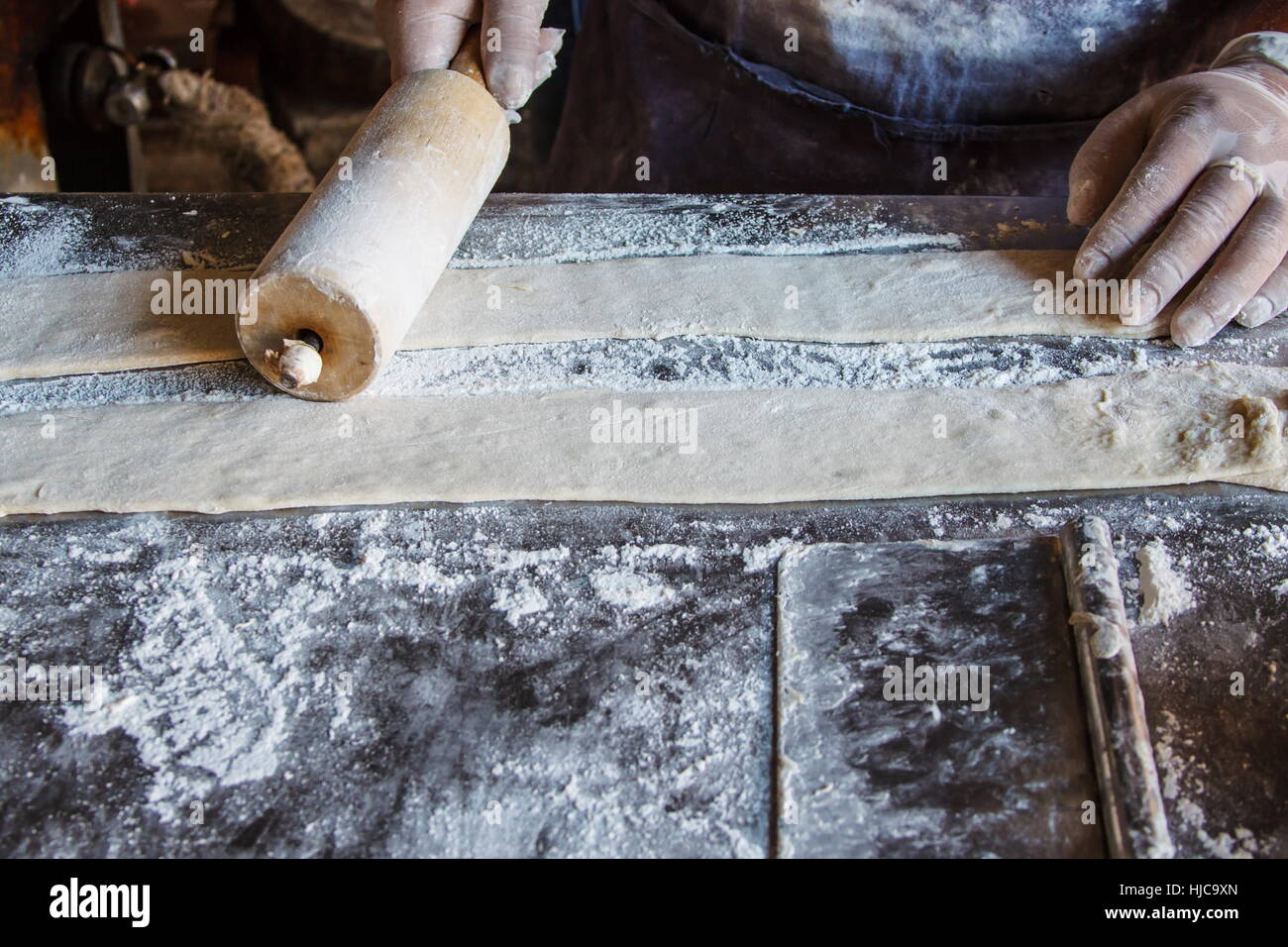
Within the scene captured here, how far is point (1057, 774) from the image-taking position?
139cm

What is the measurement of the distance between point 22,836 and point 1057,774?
1380 mm

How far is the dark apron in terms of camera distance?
9.32ft

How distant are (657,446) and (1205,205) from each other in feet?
3.91

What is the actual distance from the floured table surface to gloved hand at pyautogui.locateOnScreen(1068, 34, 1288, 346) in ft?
0.36

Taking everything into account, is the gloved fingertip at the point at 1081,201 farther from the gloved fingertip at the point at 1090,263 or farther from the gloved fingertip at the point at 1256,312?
the gloved fingertip at the point at 1256,312

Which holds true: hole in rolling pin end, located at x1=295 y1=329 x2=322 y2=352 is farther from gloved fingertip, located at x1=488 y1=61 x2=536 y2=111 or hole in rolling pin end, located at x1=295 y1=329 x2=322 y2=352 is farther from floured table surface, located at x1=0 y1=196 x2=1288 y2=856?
gloved fingertip, located at x1=488 y1=61 x2=536 y2=111

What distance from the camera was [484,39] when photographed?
2219 millimetres

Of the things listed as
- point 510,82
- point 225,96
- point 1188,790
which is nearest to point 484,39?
point 510,82
